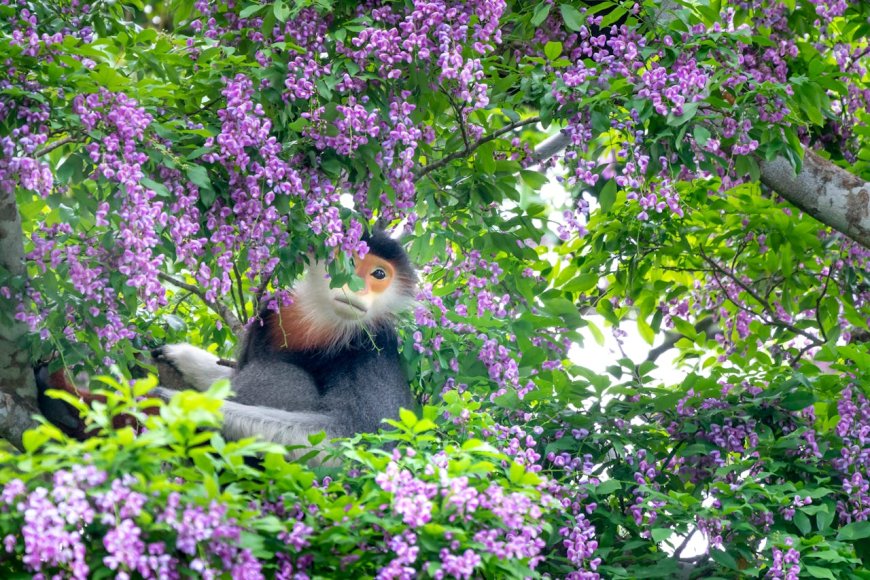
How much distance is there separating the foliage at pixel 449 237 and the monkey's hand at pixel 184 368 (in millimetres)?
110

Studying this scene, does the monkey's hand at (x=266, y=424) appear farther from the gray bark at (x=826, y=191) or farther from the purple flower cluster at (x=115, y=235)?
the gray bark at (x=826, y=191)

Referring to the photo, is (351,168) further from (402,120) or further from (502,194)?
(502,194)

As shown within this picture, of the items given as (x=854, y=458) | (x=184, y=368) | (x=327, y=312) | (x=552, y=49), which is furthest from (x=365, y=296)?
(x=854, y=458)

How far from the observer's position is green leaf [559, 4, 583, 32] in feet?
12.8

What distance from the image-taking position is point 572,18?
12.9 ft

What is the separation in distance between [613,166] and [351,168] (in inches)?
42.3

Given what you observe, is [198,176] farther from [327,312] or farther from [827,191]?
[827,191]

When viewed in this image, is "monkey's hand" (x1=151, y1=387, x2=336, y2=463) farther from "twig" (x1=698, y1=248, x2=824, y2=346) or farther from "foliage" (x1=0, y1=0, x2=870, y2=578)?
"twig" (x1=698, y1=248, x2=824, y2=346)

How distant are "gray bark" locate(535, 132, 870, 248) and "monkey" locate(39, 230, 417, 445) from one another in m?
0.82

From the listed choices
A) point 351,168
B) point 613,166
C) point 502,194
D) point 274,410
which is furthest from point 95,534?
point 613,166

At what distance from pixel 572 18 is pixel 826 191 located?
1.42 metres

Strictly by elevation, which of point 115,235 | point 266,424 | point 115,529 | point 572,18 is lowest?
point 115,529

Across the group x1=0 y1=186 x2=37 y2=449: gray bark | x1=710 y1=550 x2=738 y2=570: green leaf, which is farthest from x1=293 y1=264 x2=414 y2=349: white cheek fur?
x1=710 y1=550 x2=738 y2=570: green leaf

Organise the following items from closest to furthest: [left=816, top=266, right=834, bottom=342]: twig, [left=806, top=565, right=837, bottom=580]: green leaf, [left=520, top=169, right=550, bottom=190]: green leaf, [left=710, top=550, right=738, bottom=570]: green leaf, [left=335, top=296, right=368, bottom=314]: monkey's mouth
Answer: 1. [left=806, top=565, right=837, bottom=580]: green leaf
2. [left=710, top=550, right=738, bottom=570]: green leaf
3. [left=520, top=169, right=550, bottom=190]: green leaf
4. [left=335, top=296, right=368, bottom=314]: monkey's mouth
5. [left=816, top=266, right=834, bottom=342]: twig
